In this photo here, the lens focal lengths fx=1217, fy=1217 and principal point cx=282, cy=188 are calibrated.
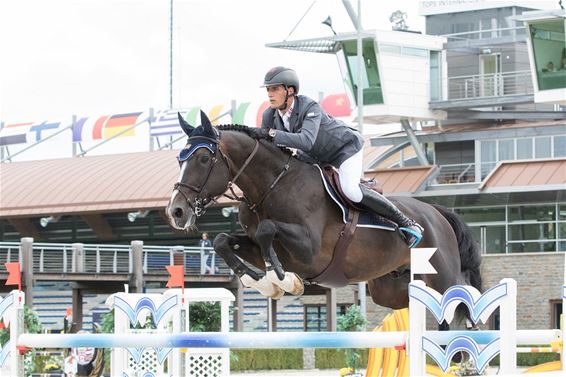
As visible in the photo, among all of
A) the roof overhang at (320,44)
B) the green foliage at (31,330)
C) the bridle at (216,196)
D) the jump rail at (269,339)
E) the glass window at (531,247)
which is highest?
the roof overhang at (320,44)

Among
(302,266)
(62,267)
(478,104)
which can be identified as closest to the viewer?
(302,266)

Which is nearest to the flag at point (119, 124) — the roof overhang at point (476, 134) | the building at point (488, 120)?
the building at point (488, 120)

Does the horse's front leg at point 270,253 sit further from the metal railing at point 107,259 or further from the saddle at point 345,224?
the metal railing at point 107,259

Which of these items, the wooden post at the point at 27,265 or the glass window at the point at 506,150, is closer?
the wooden post at the point at 27,265

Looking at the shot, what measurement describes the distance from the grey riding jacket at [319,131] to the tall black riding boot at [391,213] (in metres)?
0.29

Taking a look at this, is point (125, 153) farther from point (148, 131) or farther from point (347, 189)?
point (347, 189)

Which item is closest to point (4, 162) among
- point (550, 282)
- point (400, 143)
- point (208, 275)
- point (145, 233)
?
point (145, 233)

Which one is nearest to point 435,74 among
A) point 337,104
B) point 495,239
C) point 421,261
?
point 337,104

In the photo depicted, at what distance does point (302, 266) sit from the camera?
7543mm

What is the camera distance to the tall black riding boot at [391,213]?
8.13 m

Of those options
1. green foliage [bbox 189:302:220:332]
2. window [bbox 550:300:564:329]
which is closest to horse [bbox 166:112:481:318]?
green foliage [bbox 189:302:220:332]

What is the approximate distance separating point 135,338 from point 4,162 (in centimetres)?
4666

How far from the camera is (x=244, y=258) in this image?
7.70 meters

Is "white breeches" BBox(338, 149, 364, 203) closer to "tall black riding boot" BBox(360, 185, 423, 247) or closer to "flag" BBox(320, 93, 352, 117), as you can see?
"tall black riding boot" BBox(360, 185, 423, 247)
